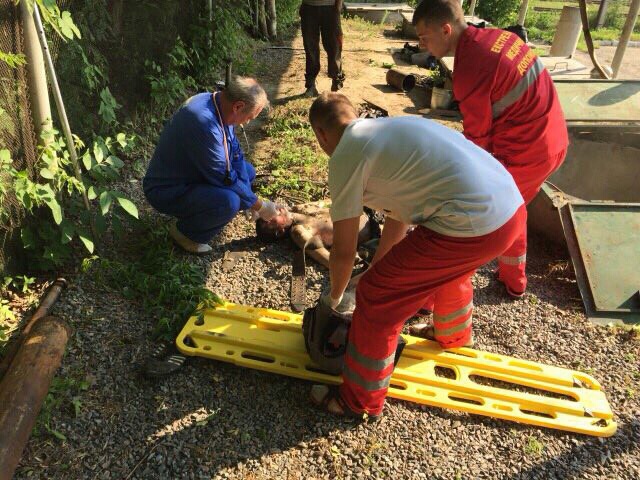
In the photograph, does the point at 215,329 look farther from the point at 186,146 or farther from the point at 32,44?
the point at 32,44

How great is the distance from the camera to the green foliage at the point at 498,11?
1455 centimetres

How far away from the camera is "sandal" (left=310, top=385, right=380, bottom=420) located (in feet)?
8.97

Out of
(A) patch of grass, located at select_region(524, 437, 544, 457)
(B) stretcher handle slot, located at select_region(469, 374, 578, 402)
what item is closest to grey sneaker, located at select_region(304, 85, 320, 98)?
(B) stretcher handle slot, located at select_region(469, 374, 578, 402)

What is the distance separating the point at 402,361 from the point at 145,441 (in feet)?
5.05

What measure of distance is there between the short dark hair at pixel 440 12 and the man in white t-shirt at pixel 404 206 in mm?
1174

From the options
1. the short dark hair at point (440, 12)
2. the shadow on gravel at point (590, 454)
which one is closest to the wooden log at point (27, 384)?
the shadow on gravel at point (590, 454)

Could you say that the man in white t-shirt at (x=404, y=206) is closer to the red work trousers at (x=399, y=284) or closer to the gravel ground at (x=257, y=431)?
the red work trousers at (x=399, y=284)

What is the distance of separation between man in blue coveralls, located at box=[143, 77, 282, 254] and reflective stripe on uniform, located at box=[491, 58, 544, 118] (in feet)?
5.25

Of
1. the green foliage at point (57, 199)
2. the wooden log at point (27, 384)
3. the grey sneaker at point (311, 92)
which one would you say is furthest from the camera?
the grey sneaker at point (311, 92)

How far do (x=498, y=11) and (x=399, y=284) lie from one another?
1509cm

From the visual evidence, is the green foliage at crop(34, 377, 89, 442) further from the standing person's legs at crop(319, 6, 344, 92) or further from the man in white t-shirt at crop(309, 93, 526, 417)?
the standing person's legs at crop(319, 6, 344, 92)

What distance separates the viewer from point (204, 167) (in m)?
3.62

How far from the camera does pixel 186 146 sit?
3.54 metres

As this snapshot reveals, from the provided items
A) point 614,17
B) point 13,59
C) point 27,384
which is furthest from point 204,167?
point 614,17
